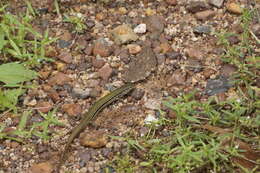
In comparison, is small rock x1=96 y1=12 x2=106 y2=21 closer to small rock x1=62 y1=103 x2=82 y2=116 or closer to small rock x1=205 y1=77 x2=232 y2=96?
small rock x1=62 y1=103 x2=82 y2=116

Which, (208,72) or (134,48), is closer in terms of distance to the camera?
(208,72)

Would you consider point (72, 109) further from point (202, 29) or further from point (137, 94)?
point (202, 29)

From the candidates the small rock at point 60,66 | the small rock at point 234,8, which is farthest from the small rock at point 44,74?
the small rock at point 234,8

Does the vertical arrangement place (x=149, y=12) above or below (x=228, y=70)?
above

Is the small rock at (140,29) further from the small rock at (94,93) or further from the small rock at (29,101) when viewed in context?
the small rock at (29,101)

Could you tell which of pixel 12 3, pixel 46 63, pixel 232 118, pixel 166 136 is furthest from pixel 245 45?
pixel 12 3

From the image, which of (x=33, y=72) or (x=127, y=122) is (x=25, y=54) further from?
(x=127, y=122)

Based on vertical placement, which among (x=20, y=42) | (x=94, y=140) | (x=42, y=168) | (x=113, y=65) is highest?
(x=20, y=42)

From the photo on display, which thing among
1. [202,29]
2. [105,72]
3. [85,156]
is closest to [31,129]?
[85,156]
